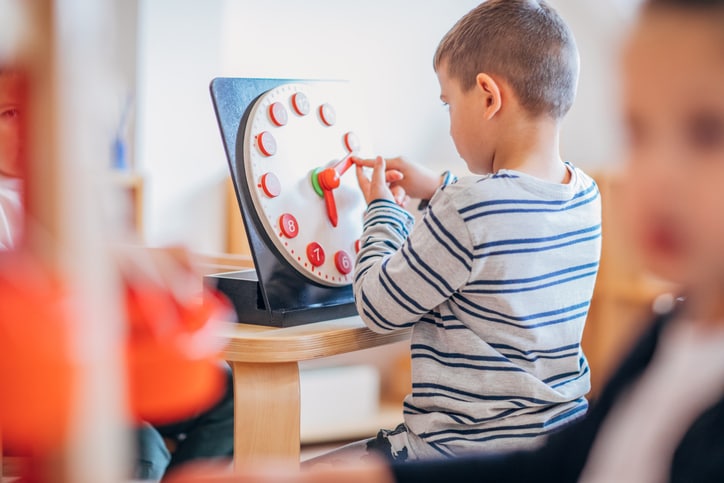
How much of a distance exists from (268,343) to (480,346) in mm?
202

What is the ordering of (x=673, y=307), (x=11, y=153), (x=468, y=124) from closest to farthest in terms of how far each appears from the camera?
(x=11, y=153) → (x=673, y=307) → (x=468, y=124)

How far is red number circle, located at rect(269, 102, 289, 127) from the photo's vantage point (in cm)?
101

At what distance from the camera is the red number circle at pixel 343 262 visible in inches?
40.4

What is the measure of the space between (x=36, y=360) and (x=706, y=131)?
25 cm

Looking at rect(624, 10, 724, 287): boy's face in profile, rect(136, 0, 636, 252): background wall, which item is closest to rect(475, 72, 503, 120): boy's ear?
rect(624, 10, 724, 287): boy's face in profile

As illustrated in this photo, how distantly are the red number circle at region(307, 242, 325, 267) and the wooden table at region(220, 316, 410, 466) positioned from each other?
0.31ft

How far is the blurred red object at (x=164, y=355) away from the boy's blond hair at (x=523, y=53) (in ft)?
2.25

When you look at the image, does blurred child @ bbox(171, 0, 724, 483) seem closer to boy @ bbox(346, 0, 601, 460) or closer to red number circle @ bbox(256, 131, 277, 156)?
boy @ bbox(346, 0, 601, 460)

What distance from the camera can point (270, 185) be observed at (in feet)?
3.18

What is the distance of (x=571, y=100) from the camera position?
99 cm

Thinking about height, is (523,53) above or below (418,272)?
above

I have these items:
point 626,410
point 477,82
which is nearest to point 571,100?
point 477,82

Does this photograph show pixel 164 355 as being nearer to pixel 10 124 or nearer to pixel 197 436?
pixel 10 124

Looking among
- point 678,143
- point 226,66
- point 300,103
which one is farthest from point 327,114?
point 226,66
